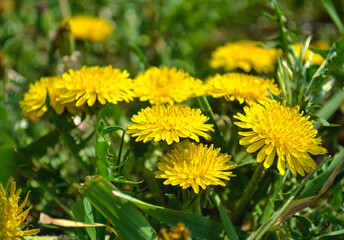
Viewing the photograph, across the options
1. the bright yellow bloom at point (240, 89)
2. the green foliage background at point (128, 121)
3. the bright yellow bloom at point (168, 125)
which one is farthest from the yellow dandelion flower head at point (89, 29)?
the bright yellow bloom at point (168, 125)

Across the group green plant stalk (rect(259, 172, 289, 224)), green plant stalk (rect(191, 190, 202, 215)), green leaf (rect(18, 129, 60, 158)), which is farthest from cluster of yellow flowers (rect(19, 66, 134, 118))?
green plant stalk (rect(259, 172, 289, 224))

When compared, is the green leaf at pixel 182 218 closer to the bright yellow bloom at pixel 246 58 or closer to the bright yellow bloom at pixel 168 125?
the bright yellow bloom at pixel 168 125

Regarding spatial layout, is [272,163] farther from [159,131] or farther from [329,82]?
[329,82]

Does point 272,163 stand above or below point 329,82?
below

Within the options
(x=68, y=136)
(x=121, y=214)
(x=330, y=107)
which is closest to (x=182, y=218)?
(x=121, y=214)

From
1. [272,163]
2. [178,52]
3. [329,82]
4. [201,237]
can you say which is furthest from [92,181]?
[178,52]

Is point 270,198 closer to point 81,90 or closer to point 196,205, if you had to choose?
point 196,205

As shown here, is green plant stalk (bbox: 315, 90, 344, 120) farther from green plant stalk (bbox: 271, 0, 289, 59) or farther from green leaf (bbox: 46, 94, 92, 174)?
green leaf (bbox: 46, 94, 92, 174)
